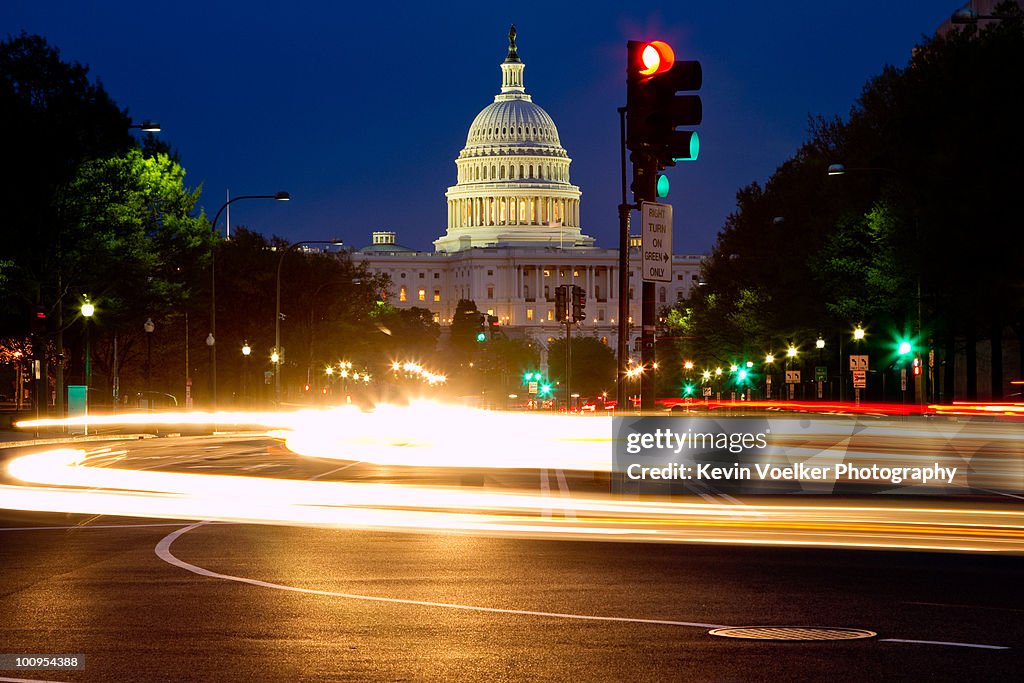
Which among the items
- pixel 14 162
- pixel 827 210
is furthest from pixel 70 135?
pixel 827 210

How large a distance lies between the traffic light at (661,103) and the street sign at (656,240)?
120cm

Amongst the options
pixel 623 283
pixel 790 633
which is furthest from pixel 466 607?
pixel 623 283

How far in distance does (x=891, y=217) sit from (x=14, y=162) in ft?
106

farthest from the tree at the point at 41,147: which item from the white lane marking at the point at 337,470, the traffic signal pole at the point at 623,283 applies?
the traffic signal pole at the point at 623,283

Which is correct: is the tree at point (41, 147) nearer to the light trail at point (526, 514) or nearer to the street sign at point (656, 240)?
the light trail at point (526, 514)

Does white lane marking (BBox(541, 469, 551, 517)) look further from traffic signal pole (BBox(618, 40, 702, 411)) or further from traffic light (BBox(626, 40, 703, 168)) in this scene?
A: traffic light (BBox(626, 40, 703, 168))

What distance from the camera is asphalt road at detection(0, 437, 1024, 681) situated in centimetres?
1012

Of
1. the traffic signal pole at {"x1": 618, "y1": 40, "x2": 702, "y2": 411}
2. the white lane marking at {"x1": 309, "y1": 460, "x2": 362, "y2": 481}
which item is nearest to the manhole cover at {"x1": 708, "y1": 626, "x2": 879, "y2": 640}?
the traffic signal pole at {"x1": 618, "y1": 40, "x2": 702, "y2": 411}

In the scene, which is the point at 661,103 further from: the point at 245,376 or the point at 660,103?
the point at 245,376

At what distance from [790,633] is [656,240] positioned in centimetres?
708

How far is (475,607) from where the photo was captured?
12734 millimetres

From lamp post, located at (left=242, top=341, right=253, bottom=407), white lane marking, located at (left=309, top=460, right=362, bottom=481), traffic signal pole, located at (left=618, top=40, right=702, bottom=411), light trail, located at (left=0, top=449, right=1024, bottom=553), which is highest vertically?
traffic signal pole, located at (left=618, top=40, right=702, bottom=411)

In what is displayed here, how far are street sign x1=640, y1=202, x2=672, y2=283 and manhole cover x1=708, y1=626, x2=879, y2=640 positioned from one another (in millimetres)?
6470

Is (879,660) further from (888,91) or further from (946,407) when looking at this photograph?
(888,91)
